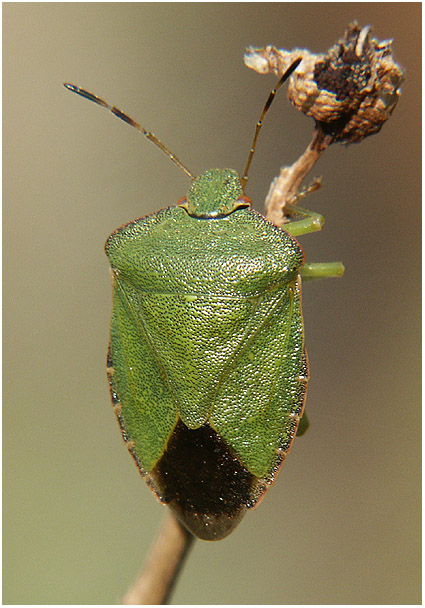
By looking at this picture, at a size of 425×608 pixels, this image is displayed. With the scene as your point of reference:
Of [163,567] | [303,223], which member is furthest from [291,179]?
[163,567]

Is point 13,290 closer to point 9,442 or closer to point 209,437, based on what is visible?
point 9,442

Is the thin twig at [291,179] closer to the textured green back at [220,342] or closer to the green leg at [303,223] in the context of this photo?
the green leg at [303,223]

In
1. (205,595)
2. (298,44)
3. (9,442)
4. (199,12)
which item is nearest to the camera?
(205,595)

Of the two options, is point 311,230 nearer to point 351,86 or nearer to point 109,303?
point 351,86

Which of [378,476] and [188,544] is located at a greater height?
[188,544]

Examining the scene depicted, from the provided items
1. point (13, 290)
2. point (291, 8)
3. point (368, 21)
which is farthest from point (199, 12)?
point (13, 290)

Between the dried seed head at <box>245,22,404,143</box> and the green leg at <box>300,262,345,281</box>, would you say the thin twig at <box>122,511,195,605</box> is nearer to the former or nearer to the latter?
the green leg at <box>300,262,345,281</box>

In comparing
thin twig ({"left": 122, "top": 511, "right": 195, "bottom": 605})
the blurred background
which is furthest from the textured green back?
the blurred background
